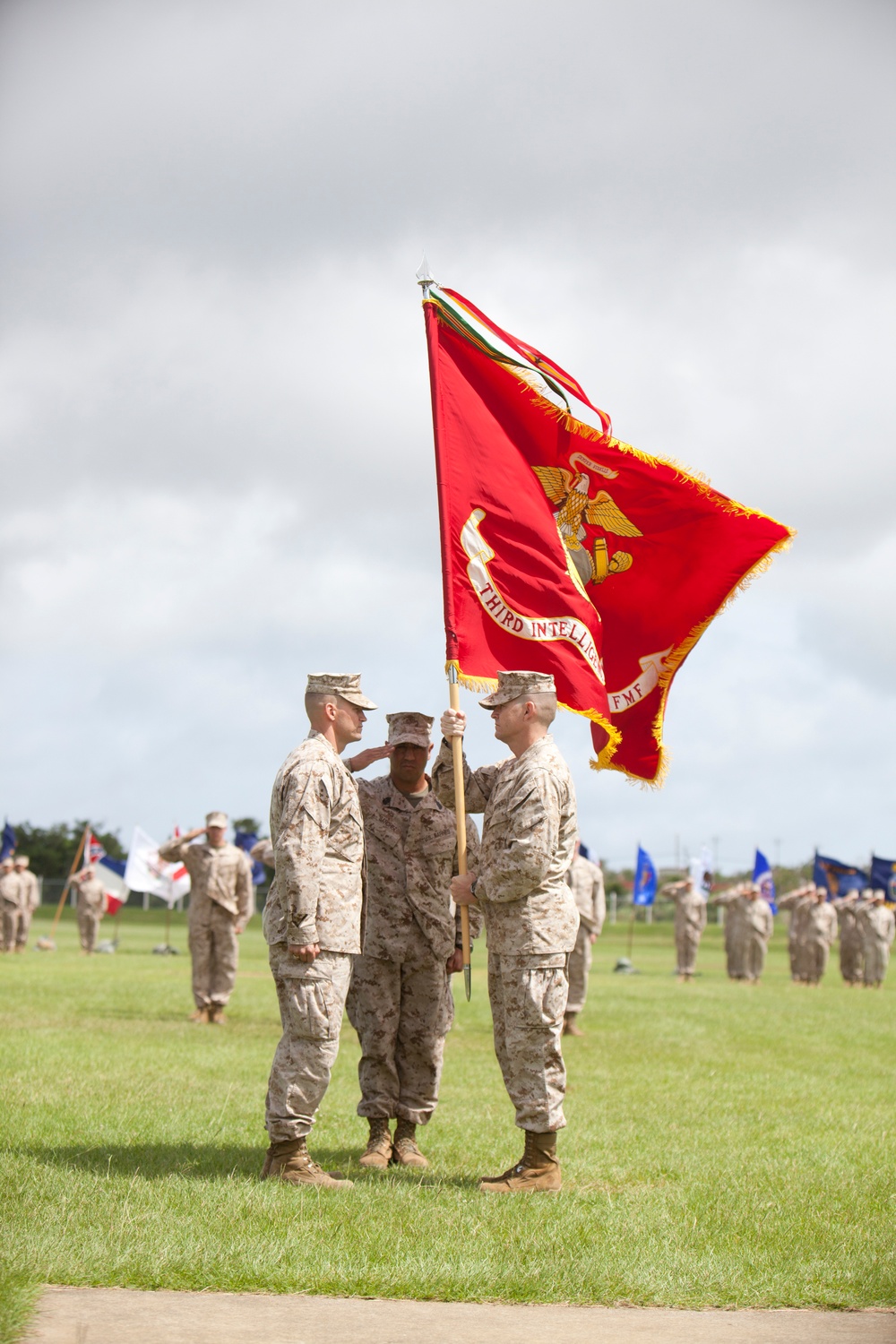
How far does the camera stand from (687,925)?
3519 cm

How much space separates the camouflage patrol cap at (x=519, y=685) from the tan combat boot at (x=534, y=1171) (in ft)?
7.39

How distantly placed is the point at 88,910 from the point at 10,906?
14.1 ft

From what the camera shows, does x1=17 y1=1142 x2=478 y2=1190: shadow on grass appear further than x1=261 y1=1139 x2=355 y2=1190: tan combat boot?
Yes

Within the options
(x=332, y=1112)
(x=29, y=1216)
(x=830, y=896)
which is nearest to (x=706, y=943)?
(x=830, y=896)

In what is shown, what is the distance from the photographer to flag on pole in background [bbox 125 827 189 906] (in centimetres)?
3797

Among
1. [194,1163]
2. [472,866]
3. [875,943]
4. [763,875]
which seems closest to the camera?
[194,1163]

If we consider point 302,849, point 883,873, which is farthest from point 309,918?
point 883,873

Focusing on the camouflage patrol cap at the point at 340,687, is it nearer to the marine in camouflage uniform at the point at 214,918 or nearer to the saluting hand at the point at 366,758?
the saluting hand at the point at 366,758

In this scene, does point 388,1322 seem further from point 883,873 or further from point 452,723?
point 883,873

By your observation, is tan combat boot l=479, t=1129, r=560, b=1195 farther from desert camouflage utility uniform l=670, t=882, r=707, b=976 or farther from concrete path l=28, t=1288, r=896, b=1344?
desert camouflage utility uniform l=670, t=882, r=707, b=976

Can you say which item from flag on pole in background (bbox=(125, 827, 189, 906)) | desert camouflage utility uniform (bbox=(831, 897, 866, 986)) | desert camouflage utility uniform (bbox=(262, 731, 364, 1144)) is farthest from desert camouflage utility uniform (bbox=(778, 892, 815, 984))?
desert camouflage utility uniform (bbox=(262, 731, 364, 1144))

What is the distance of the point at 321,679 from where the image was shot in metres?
7.49

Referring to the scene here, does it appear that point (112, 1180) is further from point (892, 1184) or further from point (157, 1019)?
point (157, 1019)

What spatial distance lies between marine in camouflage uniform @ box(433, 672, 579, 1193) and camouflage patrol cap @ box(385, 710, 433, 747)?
2.38 ft
